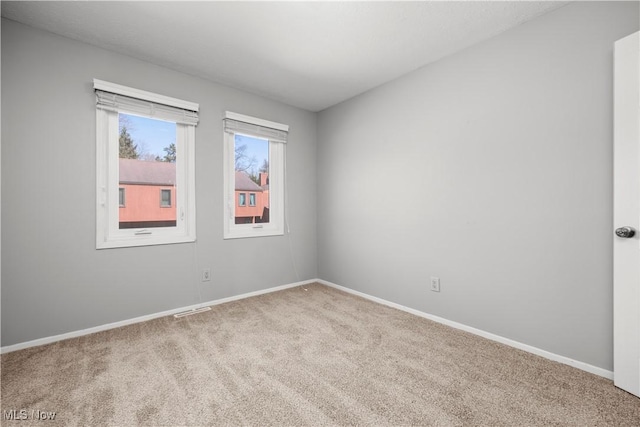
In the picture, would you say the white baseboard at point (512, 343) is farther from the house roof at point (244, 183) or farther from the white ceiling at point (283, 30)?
the white ceiling at point (283, 30)

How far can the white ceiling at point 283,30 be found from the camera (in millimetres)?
1956

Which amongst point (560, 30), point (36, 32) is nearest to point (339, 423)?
point (560, 30)

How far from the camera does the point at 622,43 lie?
5.35 ft

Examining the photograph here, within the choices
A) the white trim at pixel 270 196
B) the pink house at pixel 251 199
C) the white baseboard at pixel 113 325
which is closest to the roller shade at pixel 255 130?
the white trim at pixel 270 196

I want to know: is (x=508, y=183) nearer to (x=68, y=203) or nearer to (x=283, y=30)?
(x=283, y=30)

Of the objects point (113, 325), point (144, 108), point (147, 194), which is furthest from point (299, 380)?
point (144, 108)

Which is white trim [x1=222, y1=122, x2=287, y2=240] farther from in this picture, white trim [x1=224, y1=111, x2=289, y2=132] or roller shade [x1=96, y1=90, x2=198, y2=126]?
roller shade [x1=96, y1=90, x2=198, y2=126]

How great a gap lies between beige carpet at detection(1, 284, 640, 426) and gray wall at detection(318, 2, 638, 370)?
388 millimetres

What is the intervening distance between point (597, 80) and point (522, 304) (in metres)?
1.63

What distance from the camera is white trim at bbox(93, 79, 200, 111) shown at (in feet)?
7.82

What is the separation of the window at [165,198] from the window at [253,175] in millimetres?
578

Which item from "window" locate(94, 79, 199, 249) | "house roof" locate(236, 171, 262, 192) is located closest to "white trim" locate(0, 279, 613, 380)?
"window" locate(94, 79, 199, 249)

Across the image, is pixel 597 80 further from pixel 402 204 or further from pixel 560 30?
pixel 402 204

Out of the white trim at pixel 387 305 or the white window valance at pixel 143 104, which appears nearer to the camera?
the white trim at pixel 387 305
